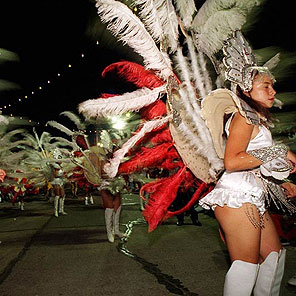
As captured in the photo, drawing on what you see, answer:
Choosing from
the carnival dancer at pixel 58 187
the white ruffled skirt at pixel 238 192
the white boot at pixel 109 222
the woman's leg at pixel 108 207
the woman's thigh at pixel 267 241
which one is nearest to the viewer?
the white ruffled skirt at pixel 238 192

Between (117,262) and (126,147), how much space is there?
125 inches

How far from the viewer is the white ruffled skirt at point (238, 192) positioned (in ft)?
7.88

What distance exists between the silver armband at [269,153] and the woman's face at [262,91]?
348mm

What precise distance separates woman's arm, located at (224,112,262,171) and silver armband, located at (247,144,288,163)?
37 mm

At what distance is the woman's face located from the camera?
2535 millimetres

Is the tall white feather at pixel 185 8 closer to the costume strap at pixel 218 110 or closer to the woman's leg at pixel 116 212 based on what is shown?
the costume strap at pixel 218 110

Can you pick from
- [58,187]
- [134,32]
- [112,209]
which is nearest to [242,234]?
[134,32]

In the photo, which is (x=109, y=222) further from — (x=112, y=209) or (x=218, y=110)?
(x=218, y=110)

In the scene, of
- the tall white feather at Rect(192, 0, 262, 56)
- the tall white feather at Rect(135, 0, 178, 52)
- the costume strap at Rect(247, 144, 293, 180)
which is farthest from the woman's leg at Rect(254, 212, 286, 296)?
the tall white feather at Rect(135, 0, 178, 52)

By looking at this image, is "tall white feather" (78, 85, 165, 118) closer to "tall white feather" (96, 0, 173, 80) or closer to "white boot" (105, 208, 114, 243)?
"tall white feather" (96, 0, 173, 80)

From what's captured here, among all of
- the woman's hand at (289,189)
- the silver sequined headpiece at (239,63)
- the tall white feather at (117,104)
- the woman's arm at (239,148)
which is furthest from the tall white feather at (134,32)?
the woman's hand at (289,189)

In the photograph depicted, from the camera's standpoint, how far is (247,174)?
2.48 meters

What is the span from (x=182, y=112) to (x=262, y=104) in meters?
0.82

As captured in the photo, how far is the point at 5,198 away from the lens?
860 inches
